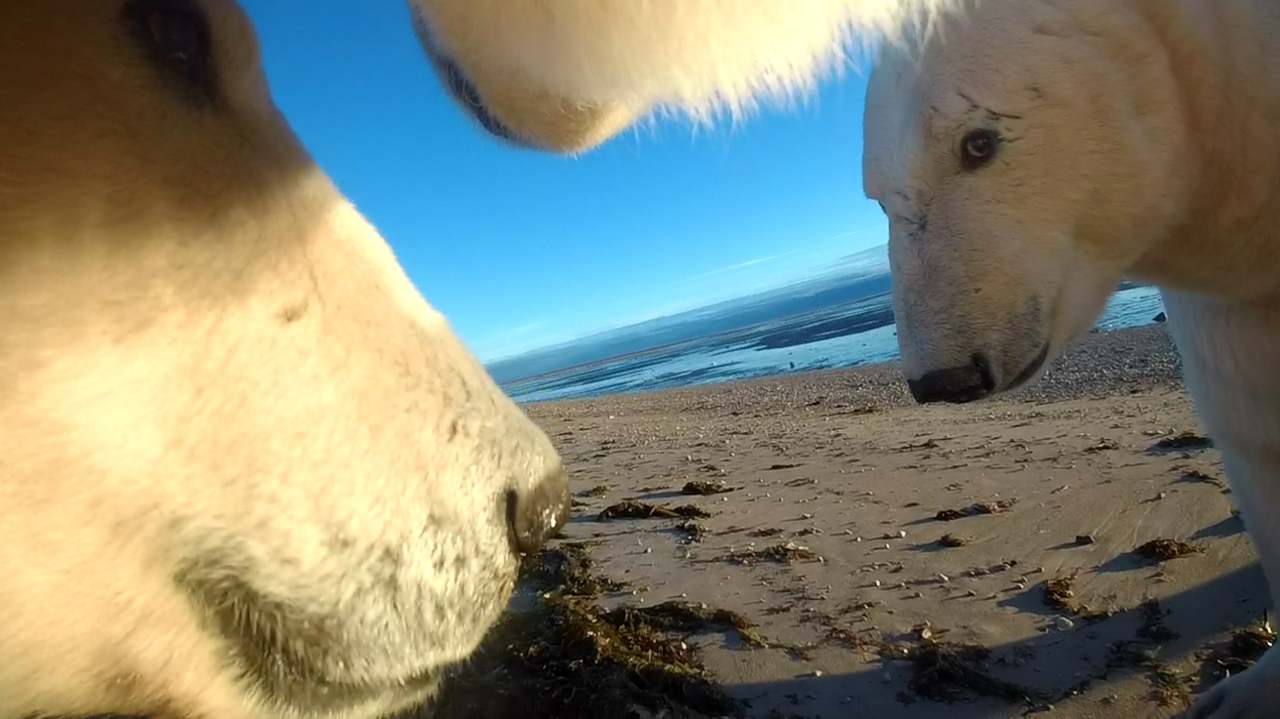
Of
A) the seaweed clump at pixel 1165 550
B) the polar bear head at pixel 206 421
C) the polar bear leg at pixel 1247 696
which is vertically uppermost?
the polar bear head at pixel 206 421

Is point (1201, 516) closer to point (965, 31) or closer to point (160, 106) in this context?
point (965, 31)

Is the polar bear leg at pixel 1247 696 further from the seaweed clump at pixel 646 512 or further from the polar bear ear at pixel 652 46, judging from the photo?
the seaweed clump at pixel 646 512

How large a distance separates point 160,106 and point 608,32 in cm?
57

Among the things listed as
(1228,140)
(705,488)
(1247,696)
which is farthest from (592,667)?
(705,488)

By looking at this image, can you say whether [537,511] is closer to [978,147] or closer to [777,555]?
[978,147]

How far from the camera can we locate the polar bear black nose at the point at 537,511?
1.16 metres

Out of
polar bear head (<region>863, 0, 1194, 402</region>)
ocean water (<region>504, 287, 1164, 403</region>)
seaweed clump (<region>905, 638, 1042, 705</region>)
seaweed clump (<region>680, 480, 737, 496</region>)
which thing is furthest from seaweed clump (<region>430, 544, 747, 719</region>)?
ocean water (<region>504, 287, 1164, 403</region>)

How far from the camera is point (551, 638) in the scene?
280cm

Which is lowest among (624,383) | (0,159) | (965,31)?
(624,383)

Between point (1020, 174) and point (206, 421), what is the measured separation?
7.00 feet

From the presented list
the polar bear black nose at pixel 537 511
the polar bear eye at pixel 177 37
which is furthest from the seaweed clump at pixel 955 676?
the polar bear eye at pixel 177 37

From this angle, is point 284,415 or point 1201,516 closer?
point 284,415

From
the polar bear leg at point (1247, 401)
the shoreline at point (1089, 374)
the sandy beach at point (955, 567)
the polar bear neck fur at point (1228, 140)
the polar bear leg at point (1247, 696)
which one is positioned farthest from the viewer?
the shoreline at point (1089, 374)

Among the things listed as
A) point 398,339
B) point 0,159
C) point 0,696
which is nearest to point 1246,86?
point 398,339
